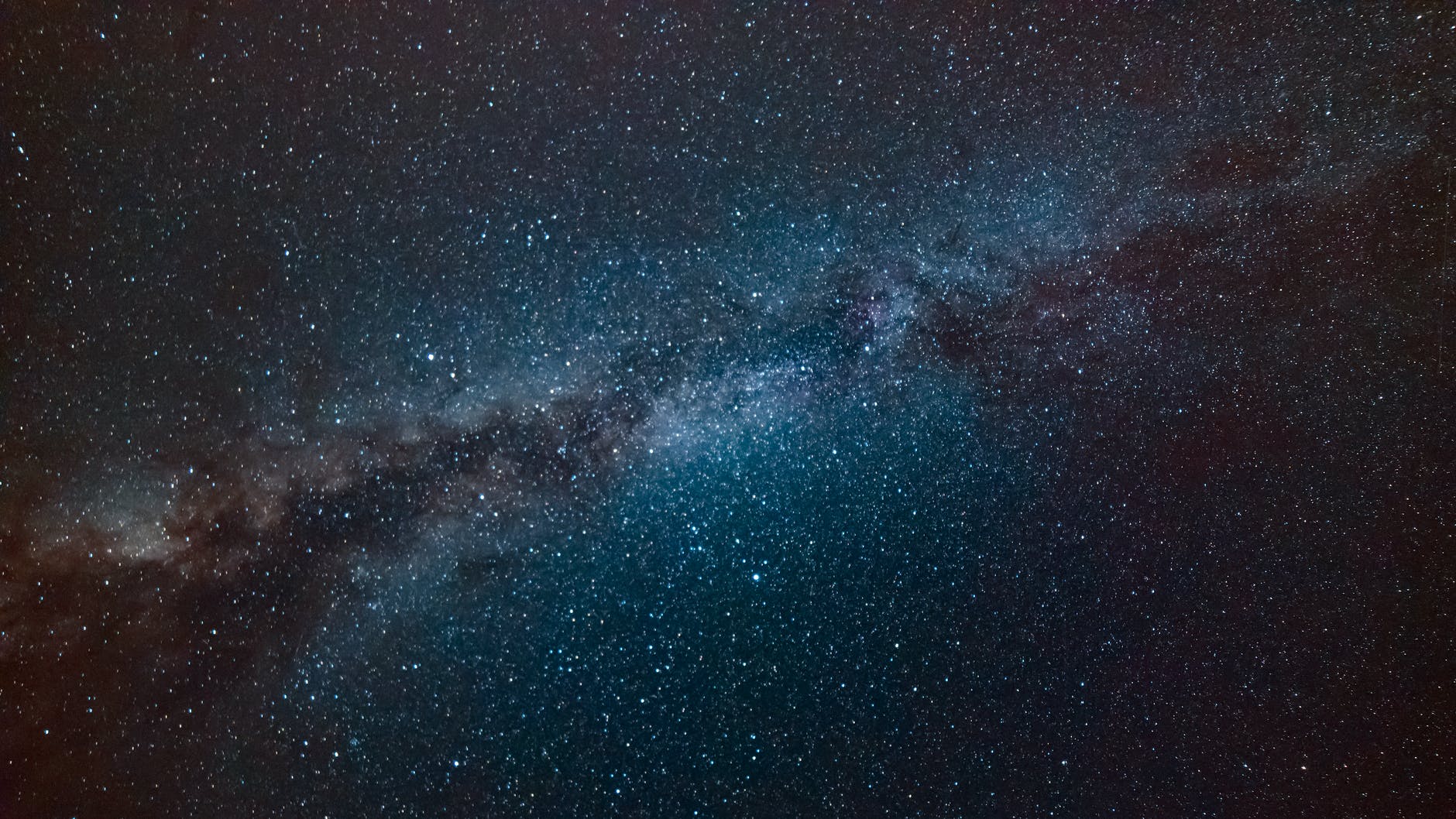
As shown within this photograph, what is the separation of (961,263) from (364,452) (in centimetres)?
120

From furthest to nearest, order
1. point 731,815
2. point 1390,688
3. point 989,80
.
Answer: point 1390,688, point 731,815, point 989,80

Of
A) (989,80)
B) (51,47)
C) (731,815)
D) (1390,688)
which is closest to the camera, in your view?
(51,47)

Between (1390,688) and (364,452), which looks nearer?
(364,452)

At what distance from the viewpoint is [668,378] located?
4.33 ft

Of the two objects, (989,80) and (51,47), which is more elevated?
(51,47)

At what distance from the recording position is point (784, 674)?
141 cm

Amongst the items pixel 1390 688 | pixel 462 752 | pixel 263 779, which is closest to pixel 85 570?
pixel 263 779

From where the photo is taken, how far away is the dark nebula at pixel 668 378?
127cm

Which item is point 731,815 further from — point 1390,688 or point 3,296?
point 3,296

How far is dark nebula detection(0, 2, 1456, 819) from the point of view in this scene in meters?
1.27

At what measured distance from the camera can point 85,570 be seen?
4.26 feet

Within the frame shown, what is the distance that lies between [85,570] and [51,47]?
0.94 metres

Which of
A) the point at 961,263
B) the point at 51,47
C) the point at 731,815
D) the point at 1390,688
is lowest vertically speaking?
the point at 1390,688

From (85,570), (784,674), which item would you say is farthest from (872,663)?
(85,570)
